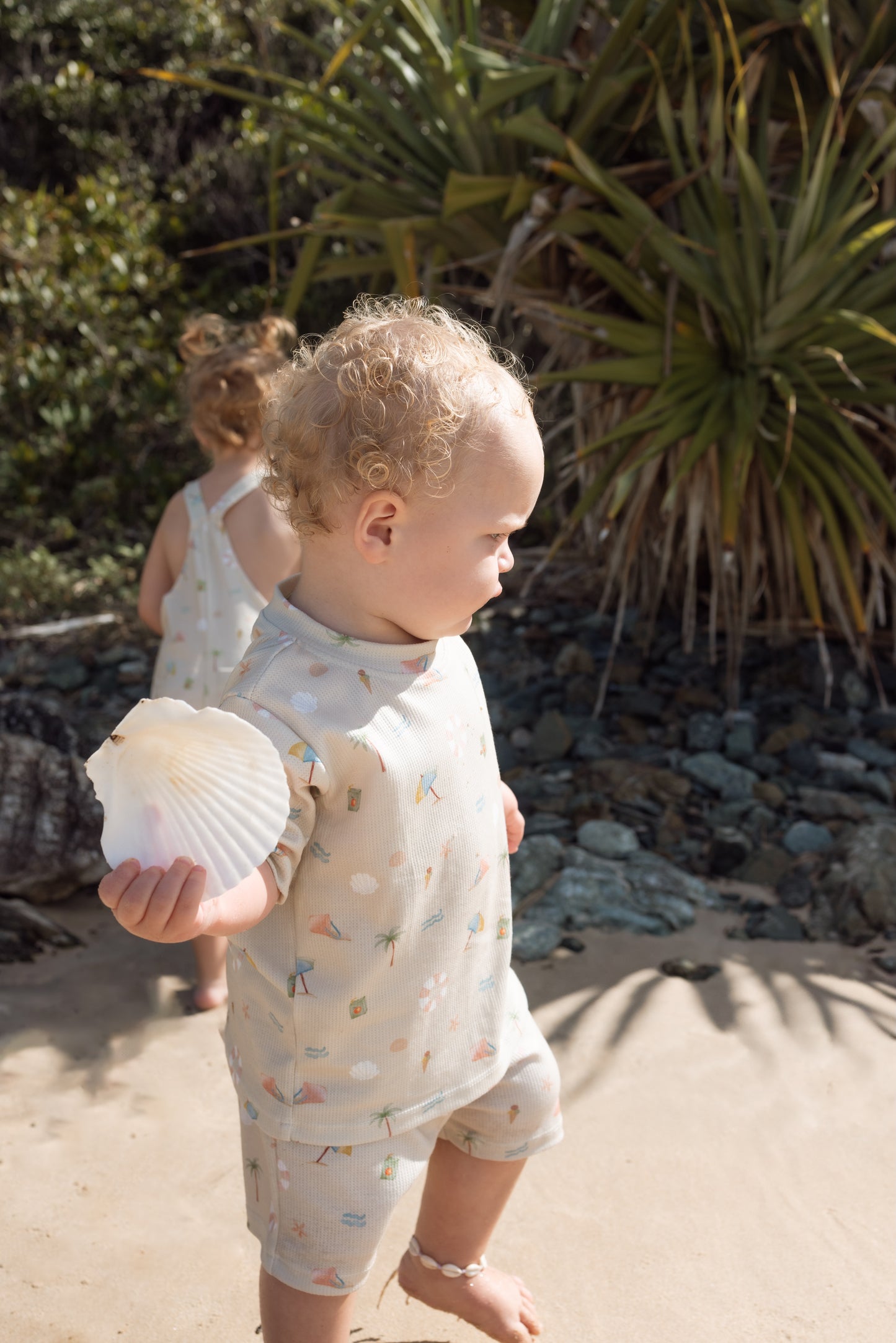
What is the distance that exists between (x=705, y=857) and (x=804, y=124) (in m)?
2.32

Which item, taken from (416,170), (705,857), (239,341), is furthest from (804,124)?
(705,857)

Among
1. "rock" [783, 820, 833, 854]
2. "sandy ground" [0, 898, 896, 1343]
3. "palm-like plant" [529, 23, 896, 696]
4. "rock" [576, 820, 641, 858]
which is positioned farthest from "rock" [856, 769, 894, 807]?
"sandy ground" [0, 898, 896, 1343]

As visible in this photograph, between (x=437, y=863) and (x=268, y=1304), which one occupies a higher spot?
(x=437, y=863)

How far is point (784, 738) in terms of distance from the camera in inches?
146

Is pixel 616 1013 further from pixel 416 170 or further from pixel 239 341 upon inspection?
pixel 416 170

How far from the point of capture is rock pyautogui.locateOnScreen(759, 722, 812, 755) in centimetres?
368

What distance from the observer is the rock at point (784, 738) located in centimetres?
368

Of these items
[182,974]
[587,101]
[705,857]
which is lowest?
[182,974]

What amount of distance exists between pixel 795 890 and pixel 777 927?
0.21 metres

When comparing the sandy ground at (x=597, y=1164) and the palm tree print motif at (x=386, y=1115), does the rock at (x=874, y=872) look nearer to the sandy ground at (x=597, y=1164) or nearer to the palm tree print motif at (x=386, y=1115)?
the sandy ground at (x=597, y=1164)

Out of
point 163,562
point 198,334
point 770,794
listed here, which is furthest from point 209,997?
point 770,794

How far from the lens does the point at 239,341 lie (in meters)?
2.77

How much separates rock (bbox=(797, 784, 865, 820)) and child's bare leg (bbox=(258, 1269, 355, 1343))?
7.63 ft

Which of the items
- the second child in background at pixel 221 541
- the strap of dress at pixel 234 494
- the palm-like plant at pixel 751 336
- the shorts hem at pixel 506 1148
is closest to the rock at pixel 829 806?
the palm-like plant at pixel 751 336
